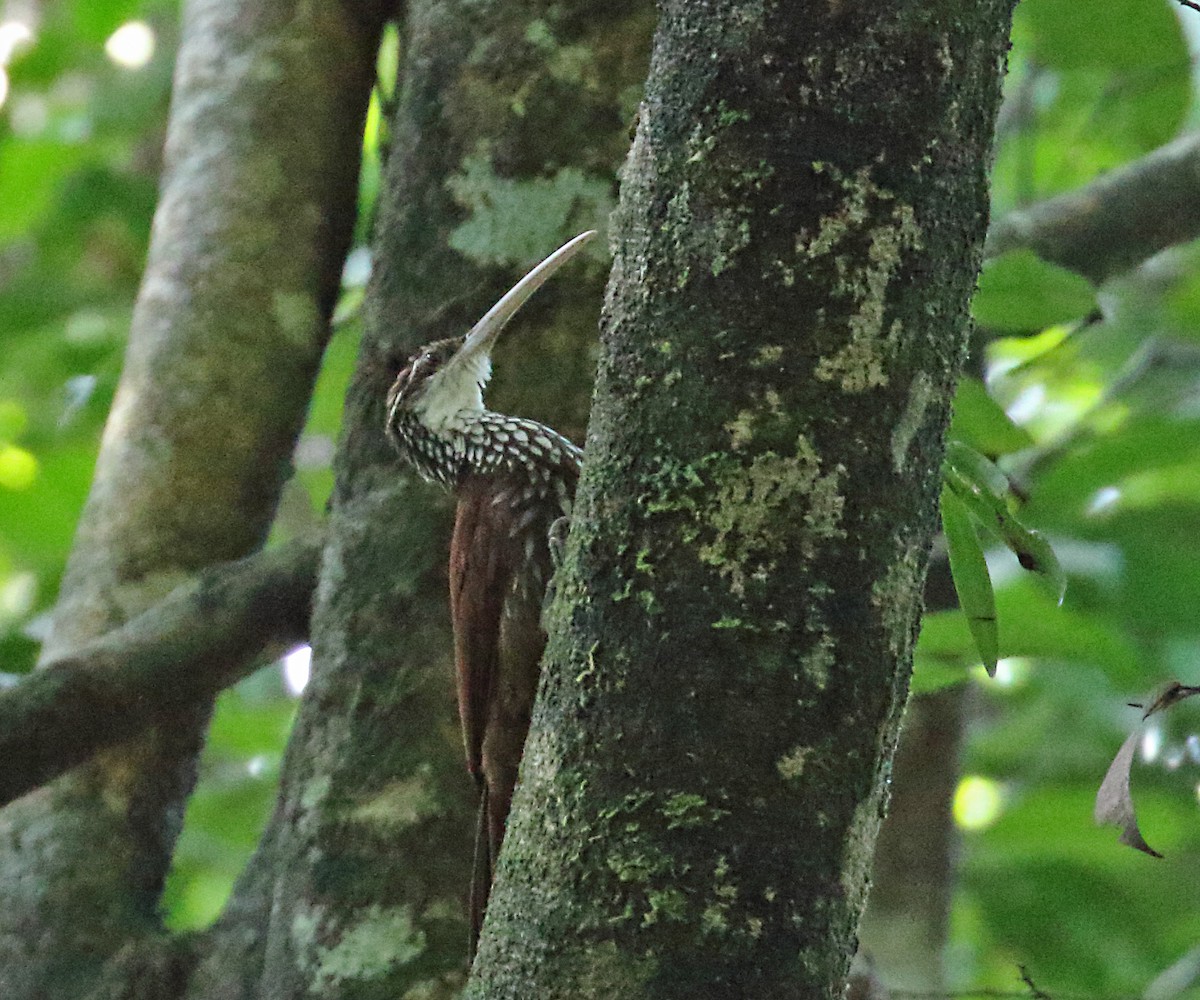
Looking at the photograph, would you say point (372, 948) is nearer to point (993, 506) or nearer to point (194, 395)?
point (993, 506)

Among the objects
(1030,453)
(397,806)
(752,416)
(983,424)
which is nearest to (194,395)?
(397,806)

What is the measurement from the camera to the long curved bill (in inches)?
99.9

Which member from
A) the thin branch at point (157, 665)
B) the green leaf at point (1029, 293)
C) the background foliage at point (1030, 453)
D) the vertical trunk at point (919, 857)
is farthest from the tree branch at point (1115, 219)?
the thin branch at point (157, 665)

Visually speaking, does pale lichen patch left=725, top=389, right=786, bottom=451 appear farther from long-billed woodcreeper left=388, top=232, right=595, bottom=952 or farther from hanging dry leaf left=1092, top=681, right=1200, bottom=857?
long-billed woodcreeper left=388, top=232, right=595, bottom=952

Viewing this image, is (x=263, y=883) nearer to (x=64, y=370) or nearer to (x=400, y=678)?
(x=400, y=678)

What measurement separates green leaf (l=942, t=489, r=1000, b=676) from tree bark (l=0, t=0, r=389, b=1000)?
169 cm

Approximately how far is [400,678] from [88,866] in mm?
765

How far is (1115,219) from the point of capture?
10.7 feet

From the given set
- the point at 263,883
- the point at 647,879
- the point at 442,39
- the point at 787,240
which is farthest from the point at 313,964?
the point at 442,39

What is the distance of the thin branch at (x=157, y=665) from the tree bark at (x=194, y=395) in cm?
18

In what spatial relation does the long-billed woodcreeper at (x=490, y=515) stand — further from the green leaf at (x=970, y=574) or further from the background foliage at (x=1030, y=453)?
the green leaf at (x=970, y=574)

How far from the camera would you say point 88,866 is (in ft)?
9.18

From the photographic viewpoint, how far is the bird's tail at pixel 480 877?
223cm

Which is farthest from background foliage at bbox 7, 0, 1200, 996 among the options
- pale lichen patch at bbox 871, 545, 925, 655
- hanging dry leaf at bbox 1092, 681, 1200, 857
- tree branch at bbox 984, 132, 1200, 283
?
pale lichen patch at bbox 871, 545, 925, 655
